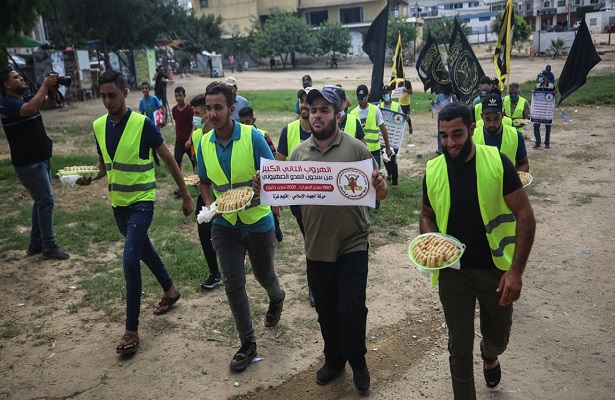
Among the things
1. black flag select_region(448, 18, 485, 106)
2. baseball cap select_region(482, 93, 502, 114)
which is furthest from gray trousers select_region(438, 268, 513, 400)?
black flag select_region(448, 18, 485, 106)

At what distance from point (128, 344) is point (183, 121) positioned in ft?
19.5

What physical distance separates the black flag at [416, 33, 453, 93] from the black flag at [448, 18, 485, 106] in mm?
1705

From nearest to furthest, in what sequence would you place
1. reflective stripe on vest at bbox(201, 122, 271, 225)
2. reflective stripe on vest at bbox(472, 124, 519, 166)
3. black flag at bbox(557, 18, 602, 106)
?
reflective stripe on vest at bbox(201, 122, 271, 225)
reflective stripe on vest at bbox(472, 124, 519, 166)
black flag at bbox(557, 18, 602, 106)

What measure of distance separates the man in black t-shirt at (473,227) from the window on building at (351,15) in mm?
68795

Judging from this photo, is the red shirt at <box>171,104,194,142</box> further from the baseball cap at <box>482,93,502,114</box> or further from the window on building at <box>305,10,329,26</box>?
the window on building at <box>305,10,329,26</box>

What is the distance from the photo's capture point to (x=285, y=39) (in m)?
55.9

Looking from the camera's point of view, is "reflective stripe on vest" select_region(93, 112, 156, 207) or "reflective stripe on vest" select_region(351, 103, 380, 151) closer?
"reflective stripe on vest" select_region(93, 112, 156, 207)

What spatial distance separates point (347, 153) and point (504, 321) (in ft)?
5.21

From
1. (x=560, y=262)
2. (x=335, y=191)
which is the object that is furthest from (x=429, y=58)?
(x=335, y=191)

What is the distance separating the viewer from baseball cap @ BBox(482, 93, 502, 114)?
5527 mm

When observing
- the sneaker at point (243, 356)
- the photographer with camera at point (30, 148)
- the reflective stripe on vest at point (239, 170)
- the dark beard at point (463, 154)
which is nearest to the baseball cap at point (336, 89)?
the reflective stripe on vest at point (239, 170)

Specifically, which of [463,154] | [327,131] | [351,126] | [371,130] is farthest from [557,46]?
[463,154]

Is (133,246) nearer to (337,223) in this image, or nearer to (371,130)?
(337,223)

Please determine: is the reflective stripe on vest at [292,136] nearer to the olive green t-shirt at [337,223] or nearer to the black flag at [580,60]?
the olive green t-shirt at [337,223]
